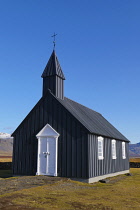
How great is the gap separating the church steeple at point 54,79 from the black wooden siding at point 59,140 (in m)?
0.87

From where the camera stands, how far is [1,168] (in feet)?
103

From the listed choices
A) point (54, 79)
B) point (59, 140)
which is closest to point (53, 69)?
point (54, 79)

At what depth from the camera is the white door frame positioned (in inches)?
687

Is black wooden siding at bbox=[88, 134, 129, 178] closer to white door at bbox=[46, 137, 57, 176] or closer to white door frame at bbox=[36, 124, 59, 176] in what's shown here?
white door frame at bbox=[36, 124, 59, 176]

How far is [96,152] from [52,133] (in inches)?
150

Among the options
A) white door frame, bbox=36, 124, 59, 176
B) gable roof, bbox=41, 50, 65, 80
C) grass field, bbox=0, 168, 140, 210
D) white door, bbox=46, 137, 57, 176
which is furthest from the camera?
gable roof, bbox=41, 50, 65, 80

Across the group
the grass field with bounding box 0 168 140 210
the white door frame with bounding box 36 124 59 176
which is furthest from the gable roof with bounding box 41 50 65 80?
the grass field with bounding box 0 168 140 210

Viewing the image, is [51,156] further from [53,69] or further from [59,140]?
[53,69]

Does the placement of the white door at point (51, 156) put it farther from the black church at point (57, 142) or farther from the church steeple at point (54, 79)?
the church steeple at point (54, 79)

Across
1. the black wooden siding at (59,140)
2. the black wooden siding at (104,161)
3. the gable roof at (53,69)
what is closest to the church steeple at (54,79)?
the gable roof at (53,69)

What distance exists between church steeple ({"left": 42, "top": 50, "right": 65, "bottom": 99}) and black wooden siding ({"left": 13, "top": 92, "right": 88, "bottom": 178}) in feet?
2.85

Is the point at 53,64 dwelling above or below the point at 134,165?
above

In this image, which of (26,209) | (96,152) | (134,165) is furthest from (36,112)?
(134,165)

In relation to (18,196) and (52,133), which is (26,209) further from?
(52,133)
